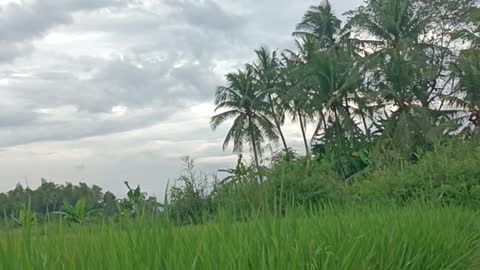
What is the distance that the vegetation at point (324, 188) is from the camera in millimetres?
2756

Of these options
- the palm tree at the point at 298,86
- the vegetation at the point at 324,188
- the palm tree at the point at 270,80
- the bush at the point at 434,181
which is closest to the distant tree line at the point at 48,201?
the vegetation at the point at 324,188

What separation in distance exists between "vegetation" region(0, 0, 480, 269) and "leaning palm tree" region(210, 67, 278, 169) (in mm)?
90

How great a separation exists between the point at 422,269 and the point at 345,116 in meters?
29.2

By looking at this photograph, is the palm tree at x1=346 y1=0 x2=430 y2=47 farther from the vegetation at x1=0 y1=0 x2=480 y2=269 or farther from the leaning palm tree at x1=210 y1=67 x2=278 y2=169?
the leaning palm tree at x1=210 y1=67 x2=278 y2=169

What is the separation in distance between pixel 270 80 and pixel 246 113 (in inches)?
102

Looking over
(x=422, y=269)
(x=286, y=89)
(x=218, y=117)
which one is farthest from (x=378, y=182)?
(x=218, y=117)

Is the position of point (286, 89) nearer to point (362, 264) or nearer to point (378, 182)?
point (378, 182)

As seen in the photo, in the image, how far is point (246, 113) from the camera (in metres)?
40.8

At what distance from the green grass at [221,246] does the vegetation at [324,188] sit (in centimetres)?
1

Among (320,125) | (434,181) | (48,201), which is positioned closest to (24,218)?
(48,201)

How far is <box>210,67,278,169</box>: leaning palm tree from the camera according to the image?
40469 mm

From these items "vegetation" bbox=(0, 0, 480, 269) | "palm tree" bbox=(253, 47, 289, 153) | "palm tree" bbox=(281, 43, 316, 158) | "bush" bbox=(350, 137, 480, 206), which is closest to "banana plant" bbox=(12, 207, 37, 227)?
"vegetation" bbox=(0, 0, 480, 269)

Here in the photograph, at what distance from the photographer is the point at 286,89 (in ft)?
128

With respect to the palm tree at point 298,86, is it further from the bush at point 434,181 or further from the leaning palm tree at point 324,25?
the bush at point 434,181
